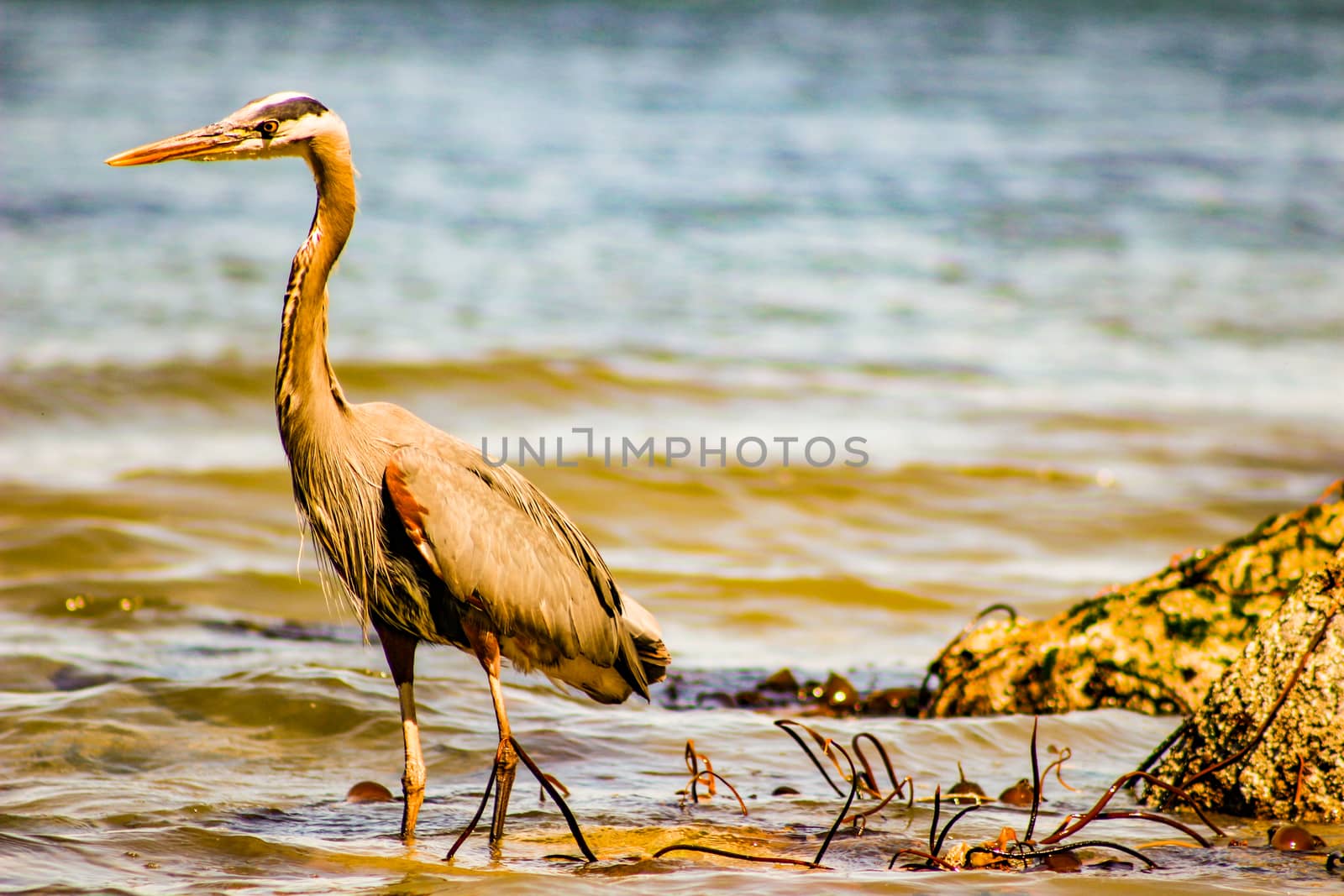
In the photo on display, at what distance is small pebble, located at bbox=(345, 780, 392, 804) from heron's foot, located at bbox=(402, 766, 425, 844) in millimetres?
204

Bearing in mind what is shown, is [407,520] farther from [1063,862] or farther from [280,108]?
[1063,862]

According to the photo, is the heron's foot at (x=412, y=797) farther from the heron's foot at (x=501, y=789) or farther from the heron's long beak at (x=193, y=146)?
the heron's long beak at (x=193, y=146)

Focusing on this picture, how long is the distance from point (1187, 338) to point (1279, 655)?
10253 mm

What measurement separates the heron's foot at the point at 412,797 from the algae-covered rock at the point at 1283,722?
2.26m

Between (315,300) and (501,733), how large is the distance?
4.53 feet

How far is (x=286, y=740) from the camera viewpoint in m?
4.83

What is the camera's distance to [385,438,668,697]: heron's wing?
3.92m

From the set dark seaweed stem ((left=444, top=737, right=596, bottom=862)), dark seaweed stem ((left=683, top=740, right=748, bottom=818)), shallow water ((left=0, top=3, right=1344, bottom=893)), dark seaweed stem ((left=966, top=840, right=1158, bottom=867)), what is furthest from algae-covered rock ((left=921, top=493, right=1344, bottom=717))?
dark seaweed stem ((left=444, top=737, right=596, bottom=862))

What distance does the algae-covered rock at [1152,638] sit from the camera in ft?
15.9

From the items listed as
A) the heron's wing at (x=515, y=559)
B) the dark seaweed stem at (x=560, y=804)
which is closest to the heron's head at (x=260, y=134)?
the heron's wing at (x=515, y=559)

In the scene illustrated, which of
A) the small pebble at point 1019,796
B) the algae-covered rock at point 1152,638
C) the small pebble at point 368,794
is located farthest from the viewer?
the algae-covered rock at point 1152,638

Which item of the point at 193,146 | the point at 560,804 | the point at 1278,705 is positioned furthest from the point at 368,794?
the point at 1278,705

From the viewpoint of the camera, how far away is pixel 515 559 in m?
4.07

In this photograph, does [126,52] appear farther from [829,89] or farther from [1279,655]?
[1279,655]
